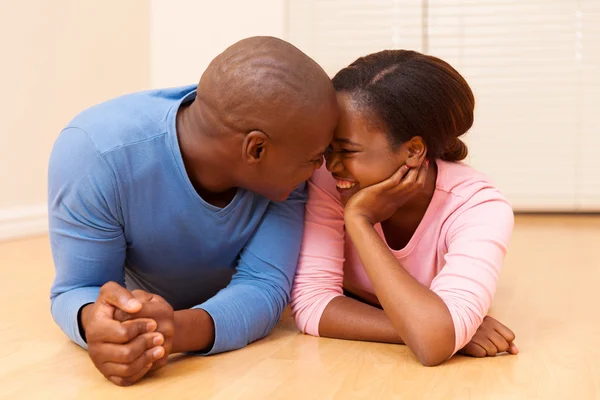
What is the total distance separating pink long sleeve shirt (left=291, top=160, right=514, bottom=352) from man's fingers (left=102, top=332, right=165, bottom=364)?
45 centimetres

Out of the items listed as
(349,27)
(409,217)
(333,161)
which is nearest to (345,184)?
(333,161)

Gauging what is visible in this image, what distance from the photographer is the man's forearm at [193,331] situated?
141 cm

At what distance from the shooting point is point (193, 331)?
144cm

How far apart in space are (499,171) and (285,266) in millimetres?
2783

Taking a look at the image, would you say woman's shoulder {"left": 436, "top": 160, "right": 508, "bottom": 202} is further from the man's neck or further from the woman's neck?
the man's neck

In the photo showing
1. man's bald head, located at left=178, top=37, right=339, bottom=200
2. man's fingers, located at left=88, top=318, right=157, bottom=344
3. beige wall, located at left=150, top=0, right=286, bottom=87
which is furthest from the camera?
Result: beige wall, located at left=150, top=0, right=286, bottom=87

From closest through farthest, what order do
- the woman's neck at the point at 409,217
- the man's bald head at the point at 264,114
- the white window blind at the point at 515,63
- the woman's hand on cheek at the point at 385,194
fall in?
the man's bald head at the point at 264,114
the woman's hand on cheek at the point at 385,194
the woman's neck at the point at 409,217
the white window blind at the point at 515,63

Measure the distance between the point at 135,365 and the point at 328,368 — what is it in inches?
14.3

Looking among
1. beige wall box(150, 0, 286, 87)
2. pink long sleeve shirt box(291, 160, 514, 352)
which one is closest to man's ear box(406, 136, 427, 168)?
pink long sleeve shirt box(291, 160, 514, 352)

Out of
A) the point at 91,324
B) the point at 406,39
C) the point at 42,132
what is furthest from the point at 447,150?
the point at 406,39

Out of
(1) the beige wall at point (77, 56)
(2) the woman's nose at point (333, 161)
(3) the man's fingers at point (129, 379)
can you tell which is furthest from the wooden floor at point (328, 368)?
(1) the beige wall at point (77, 56)

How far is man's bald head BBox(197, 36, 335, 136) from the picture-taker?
1358mm

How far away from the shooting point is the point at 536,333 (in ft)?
5.75

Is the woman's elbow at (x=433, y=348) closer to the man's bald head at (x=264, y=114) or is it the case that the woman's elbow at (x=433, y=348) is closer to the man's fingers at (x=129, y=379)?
the man's bald head at (x=264, y=114)
